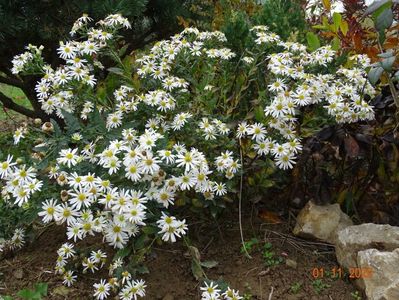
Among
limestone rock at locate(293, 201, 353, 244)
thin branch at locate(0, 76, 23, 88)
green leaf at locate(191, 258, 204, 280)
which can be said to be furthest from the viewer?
thin branch at locate(0, 76, 23, 88)

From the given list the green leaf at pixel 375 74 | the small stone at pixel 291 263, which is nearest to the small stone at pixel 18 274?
the small stone at pixel 291 263

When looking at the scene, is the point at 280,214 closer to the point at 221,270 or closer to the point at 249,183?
the point at 249,183

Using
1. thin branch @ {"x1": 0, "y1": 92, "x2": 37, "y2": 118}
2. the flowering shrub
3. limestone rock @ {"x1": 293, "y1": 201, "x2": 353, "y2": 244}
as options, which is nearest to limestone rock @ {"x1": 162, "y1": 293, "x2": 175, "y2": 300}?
the flowering shrub

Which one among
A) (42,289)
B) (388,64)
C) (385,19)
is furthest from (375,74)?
(42,289)

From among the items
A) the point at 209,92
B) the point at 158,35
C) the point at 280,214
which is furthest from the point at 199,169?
the point at 158,35

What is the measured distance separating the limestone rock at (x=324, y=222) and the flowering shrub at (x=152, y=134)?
0.83 ft

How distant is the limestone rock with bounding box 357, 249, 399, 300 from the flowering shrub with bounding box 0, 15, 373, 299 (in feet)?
1.53

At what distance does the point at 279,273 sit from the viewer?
1996 millimetres

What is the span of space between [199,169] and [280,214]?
0.69 meters

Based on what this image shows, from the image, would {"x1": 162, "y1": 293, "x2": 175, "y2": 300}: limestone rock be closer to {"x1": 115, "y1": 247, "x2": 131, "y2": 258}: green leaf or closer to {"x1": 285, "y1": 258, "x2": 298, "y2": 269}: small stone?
{"x1": 115, "y1": 247, "x2": 131, "y2": 258}: green leaf

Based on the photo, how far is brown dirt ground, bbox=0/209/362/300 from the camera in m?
1.92

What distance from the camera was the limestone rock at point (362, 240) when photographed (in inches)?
73.9

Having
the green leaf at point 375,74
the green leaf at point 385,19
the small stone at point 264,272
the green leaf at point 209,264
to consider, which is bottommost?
the small stone at point 264,272

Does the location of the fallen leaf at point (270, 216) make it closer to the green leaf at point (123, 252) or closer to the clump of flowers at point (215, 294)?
the clump of flowers at point (215, 294)
